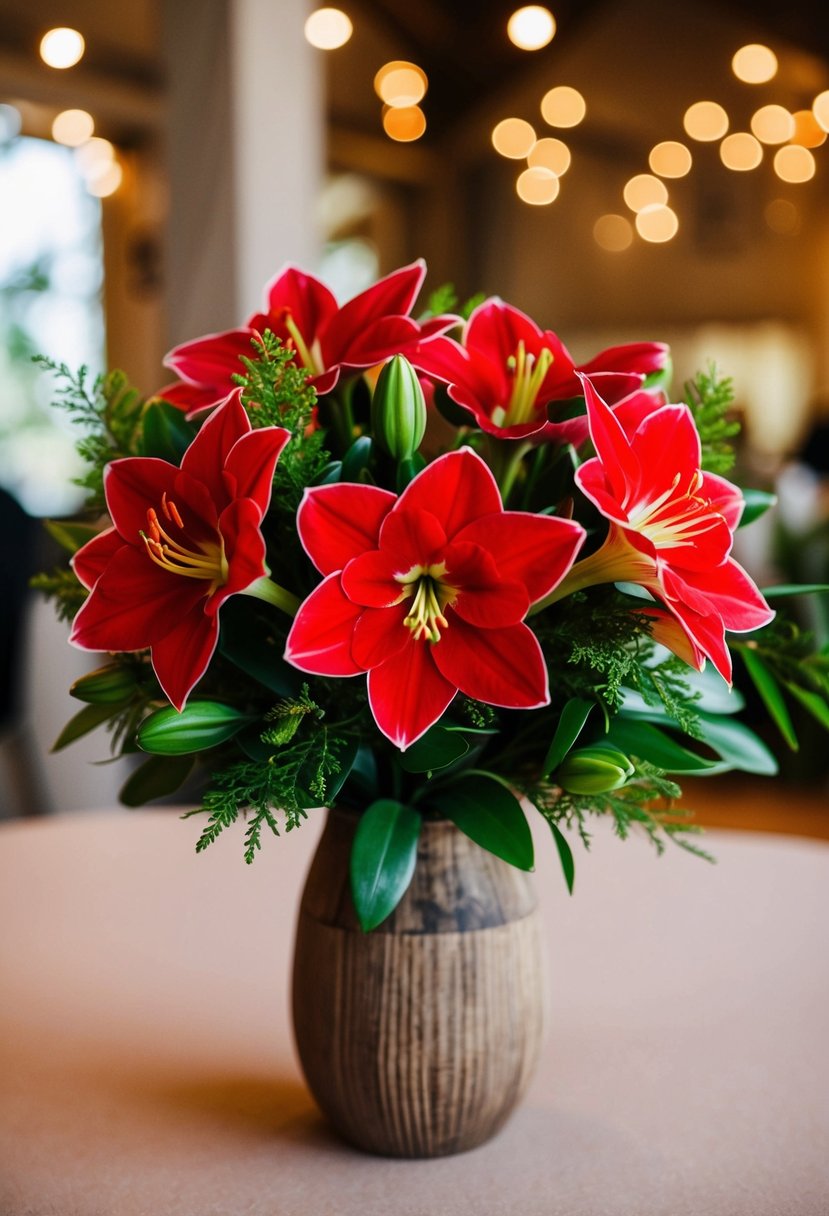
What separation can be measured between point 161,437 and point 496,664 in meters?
0.20

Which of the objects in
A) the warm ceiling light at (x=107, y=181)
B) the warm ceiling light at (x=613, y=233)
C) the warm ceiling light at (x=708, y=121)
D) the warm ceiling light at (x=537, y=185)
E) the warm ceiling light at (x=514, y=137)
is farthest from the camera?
the warm ceiling light at (x=613, y=233)

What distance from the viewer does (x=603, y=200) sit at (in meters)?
9.44

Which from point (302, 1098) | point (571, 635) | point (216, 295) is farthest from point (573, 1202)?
point (216, 295)

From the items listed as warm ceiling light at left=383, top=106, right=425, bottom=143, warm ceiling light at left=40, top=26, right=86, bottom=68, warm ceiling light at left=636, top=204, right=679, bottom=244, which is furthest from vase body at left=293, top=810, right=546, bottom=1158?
warm ceiling light at left=636, top=204, right=679, bottom=244

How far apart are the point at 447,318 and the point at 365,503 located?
0.14m

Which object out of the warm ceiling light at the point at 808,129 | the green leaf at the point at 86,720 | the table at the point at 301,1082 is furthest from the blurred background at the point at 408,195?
the green leaf at the point at 86,720

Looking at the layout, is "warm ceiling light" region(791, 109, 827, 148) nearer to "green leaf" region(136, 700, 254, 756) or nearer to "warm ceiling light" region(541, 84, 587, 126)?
"warm ceiling light" region(541, 84, 587, 126)

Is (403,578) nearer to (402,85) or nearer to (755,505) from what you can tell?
(755,505)

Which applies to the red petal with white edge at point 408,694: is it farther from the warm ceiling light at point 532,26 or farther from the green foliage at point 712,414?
the warm ceiling light at point 532,26

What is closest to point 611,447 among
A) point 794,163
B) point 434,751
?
point 434,751

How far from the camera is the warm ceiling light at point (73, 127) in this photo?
646cm

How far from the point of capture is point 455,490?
19.5 inches

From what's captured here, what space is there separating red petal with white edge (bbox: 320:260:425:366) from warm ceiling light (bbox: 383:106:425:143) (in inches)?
306

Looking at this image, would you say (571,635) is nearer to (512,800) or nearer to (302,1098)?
(512,800)
